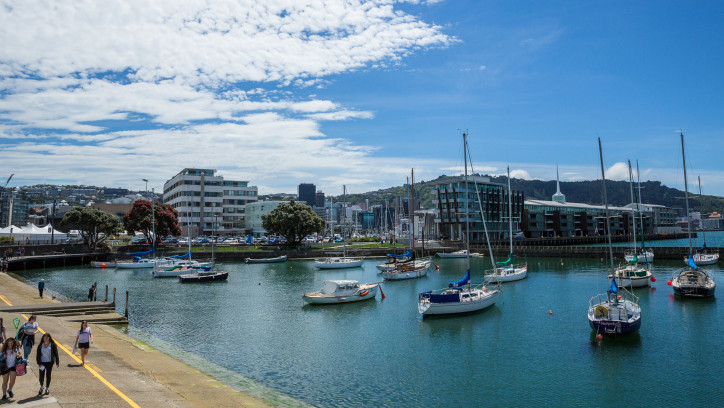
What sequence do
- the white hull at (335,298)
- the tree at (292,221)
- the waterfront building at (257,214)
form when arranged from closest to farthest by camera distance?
the white hull at (335,298)
the tree at (292,221)
the waterfront building at (257,214)

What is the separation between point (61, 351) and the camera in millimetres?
23938

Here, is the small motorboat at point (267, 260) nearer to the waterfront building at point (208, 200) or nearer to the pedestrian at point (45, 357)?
the waterfront building at point (208, 200)

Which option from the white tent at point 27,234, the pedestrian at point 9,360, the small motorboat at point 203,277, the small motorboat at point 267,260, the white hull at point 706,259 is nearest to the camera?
the pedestrian at point 9,360

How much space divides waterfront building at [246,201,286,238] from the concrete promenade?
462 ft

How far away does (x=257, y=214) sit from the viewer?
17312cm

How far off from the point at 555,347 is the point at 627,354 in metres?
4.35

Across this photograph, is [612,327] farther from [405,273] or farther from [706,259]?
[706,259]

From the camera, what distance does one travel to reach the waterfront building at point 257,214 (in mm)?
171875

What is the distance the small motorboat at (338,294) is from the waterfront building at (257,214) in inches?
4864

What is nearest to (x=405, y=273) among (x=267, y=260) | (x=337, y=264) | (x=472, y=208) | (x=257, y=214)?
(x=337, y=264)

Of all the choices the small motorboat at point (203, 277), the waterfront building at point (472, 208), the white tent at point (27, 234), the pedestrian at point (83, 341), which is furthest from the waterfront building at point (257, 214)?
the pedestrian at point (83, 341)

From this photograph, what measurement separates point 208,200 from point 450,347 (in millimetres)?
135156

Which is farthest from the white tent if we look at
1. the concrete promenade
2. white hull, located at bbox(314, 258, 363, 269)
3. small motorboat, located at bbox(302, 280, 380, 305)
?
the concrete promenade

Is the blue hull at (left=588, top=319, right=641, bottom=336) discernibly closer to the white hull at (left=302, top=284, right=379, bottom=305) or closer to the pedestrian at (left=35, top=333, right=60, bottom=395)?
the white hull at (left=302, top=284, right=379, bottom=305)
